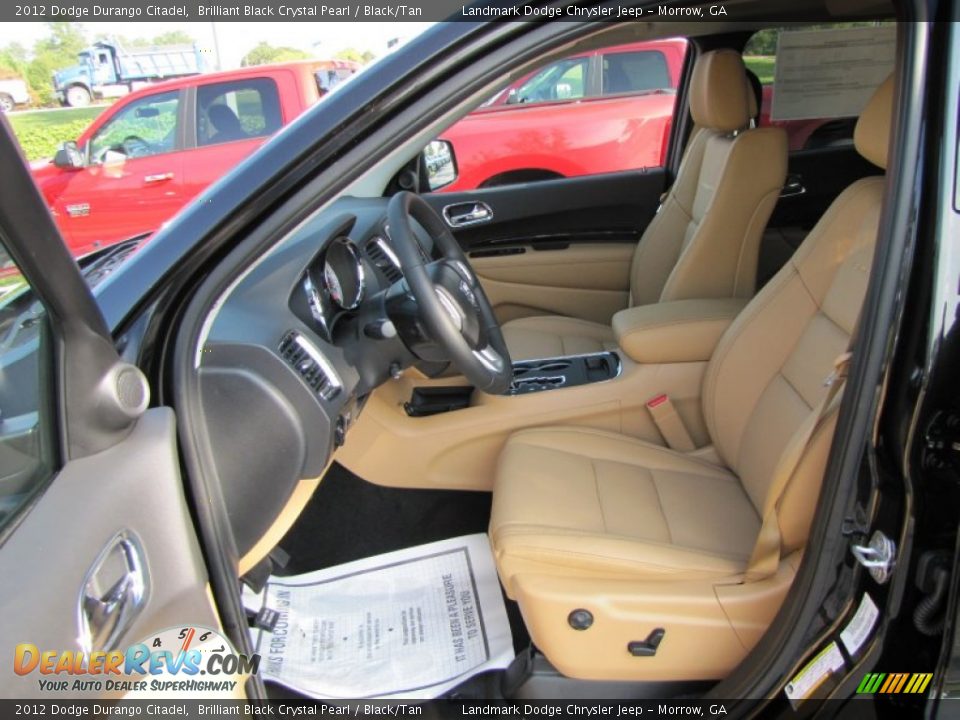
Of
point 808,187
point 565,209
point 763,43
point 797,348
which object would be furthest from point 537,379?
Result: point 808,187

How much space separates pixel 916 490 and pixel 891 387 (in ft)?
0.47

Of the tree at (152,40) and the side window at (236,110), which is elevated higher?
the tree at (152,40)

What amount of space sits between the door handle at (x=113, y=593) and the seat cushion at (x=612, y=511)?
2.17 ft

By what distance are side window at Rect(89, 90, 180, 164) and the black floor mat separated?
10.4 feet

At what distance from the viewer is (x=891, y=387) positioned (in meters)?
1.00

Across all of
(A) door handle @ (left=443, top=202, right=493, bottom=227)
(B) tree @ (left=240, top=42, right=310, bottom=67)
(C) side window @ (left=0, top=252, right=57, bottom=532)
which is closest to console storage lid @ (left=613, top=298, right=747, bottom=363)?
(A) door handle @ (left=443, top=202, right=493, bottom=227)

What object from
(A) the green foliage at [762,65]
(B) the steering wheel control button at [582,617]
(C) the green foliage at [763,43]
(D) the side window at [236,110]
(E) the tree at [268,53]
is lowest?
(B) the steering wheel control button at [582,617]

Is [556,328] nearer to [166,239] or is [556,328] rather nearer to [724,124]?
[724,124]

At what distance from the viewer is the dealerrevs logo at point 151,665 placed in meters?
0.76

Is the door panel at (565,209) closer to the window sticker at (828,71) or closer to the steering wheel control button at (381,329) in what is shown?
the window sticker at (828,71)

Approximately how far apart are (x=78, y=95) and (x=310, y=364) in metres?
4.88

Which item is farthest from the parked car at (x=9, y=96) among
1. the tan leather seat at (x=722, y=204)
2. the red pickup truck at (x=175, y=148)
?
the red pickup truck at (x=175, y=148)

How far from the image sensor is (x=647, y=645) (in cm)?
129

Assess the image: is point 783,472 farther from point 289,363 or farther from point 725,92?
point 725,92
